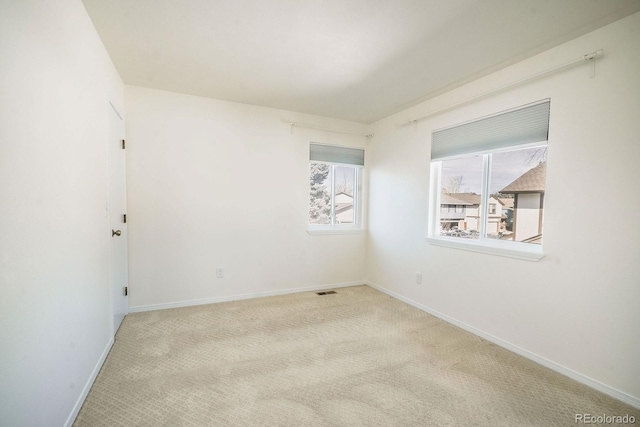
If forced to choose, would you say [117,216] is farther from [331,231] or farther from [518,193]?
[518,193]

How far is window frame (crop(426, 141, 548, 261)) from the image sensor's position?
2.39 metres

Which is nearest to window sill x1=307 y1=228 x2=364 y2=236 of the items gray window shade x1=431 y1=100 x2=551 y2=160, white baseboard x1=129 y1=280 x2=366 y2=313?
white baseboard x1=129 y1=280 x2=366 y2=313

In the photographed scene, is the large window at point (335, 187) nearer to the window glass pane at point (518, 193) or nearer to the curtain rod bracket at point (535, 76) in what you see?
the curtain rod bracket at point (535, 76)

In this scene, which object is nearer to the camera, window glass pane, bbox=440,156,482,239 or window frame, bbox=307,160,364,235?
window glass pane, bbox=440,156,482,239

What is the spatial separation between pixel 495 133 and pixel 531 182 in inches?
22.2

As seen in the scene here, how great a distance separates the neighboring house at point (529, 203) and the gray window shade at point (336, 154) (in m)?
2.18

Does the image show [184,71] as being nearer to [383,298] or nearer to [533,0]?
[533,0]

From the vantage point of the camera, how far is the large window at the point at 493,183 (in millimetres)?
2371

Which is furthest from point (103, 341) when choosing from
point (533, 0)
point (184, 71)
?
point (533, 0)

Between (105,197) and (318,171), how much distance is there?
103 inches

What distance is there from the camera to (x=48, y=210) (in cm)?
135

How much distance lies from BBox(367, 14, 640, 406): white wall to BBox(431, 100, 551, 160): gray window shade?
0.08m

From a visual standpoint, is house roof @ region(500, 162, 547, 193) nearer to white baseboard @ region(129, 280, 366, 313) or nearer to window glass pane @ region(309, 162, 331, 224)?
window glass pane @ region(309, 162, 331, 224)

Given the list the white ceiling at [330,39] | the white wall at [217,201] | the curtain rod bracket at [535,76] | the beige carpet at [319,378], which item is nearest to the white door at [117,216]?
the white wall at [217,201]
